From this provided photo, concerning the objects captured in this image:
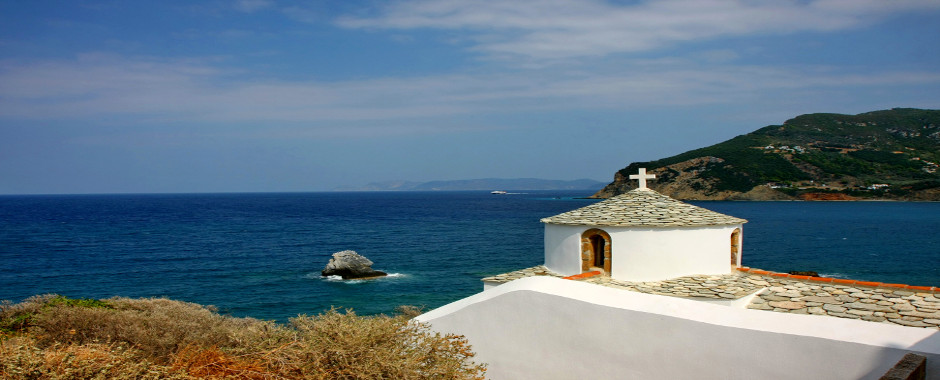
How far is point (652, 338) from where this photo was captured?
5.40 meters

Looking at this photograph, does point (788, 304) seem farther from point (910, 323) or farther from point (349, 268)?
point (349, 268)

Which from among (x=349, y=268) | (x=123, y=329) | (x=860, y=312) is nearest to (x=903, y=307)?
(x=860, y=312)

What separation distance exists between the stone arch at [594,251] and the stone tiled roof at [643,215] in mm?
267

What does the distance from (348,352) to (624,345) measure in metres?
2.61

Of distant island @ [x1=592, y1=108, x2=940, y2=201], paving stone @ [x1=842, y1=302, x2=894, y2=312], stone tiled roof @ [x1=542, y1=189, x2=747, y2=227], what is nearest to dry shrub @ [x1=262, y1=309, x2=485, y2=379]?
stone tiled roof @ [x1=542, y1=189, x2=747, y2=227]

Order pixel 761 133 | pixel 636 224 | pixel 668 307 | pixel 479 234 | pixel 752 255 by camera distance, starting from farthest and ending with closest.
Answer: pixel 761 133
pixel 479 234
pixel 752 255
pixel 636 224
pixel 668 307

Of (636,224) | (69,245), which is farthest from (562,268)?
(69,245)

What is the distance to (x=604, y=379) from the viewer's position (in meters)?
5.77

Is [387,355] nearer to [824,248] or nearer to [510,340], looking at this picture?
[510,340]

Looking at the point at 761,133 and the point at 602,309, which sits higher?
the point at 761,133

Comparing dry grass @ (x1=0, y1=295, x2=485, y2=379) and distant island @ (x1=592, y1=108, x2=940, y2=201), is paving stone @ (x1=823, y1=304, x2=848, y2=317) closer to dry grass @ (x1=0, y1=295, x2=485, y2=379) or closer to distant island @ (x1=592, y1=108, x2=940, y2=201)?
dry grass @ (x1=0, y1=295, x2=485, y2=379)

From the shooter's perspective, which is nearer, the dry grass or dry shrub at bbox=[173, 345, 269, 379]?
the dry grass

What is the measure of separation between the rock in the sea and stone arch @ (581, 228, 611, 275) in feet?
84.2

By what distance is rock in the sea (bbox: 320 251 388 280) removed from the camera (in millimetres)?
36219
